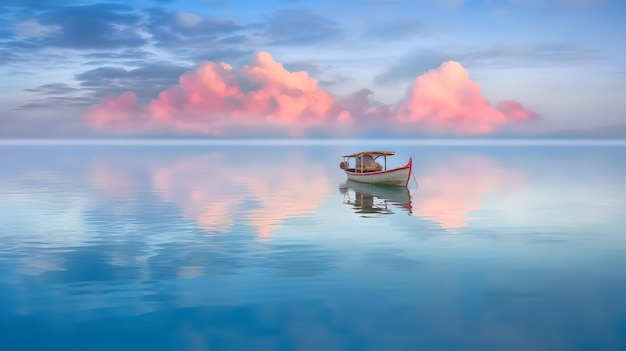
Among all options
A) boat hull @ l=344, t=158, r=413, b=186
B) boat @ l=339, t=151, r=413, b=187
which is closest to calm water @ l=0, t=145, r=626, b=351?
boat hull @ l=344, t=158, r=413, b=186

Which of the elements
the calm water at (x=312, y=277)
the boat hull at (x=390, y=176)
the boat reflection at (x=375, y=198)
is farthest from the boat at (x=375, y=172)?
the calm water at (x=312, y=277)

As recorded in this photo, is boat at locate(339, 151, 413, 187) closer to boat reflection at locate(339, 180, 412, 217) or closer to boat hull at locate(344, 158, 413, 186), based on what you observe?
boat hull at locate(344, 158, 413, 186)

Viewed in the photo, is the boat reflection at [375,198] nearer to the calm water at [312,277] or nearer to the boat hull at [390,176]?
the boat hull at [390,176]

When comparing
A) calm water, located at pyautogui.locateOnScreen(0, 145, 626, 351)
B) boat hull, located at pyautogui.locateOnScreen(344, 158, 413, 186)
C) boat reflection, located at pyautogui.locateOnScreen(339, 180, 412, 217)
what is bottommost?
calm water, located at pyautogui.locateOnScreen(0, 145, 626, 351)

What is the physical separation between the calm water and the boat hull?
14.1 m

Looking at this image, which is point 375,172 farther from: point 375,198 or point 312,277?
point 312,277

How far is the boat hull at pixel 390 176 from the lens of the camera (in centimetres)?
5921

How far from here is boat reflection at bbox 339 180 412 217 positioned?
43188mm

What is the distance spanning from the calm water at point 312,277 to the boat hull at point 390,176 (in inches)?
555

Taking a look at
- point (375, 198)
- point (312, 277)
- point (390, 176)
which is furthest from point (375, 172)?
point (312, 277)

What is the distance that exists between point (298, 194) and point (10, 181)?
37.5 m

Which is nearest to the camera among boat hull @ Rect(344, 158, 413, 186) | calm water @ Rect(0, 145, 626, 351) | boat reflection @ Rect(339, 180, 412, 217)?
calm water @ Rect(0, 145, 626, 351)

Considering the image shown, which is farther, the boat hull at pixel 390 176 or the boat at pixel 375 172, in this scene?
the boat at pixel 375 172

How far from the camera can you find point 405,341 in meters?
16.1
